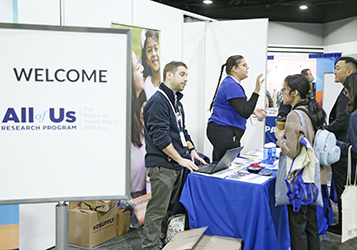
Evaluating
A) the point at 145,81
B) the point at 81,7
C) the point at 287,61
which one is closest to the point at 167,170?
the point at 145,81

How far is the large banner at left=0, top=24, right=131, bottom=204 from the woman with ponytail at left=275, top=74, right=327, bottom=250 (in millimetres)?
1120

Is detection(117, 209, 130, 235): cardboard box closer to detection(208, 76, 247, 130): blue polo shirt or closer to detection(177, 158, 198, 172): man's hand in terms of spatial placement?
detection(177, 158, 198, 172): man's hand

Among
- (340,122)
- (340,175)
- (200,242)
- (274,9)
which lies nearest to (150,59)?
(200,242)

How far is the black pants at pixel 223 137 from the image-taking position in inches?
110

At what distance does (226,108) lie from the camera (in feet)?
9.12

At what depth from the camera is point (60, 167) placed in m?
1.23

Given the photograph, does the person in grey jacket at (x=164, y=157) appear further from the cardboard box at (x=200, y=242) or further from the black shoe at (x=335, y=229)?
the black shoe at (x=335, y=229)

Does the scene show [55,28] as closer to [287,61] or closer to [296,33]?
[287,61]

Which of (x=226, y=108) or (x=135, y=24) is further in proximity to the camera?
(x=135, y=24)

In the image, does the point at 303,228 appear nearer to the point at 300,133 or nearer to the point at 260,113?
the point at 300,133

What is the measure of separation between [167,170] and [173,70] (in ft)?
2.46

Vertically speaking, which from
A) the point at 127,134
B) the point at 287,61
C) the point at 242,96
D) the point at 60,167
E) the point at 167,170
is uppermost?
the point at 287,61

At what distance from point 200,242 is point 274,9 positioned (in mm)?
5888

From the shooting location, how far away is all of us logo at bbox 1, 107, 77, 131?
1181 mm
